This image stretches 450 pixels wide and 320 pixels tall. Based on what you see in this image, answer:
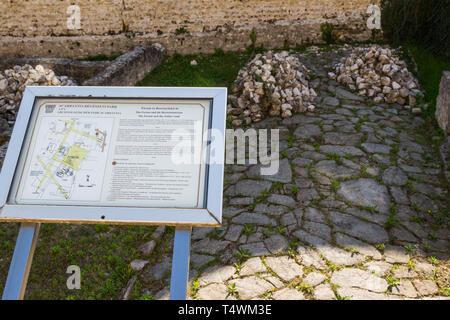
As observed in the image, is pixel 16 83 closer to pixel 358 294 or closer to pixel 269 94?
pixel 269 94

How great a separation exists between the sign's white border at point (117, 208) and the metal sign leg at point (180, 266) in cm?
9

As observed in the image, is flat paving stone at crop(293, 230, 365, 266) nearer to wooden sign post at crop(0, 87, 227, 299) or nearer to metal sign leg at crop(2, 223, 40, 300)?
wooden sign post at crop(0, 87, 227, 299)

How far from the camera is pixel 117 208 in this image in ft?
5.91

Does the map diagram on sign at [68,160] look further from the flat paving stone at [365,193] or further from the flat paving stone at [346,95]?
the flat paving stone at [346,95]

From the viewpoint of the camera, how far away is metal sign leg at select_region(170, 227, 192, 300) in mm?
1712

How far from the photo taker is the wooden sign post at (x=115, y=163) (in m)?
1.79

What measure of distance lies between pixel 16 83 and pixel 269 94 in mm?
4694

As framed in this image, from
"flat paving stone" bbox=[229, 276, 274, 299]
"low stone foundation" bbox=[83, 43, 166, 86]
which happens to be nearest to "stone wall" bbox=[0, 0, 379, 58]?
"low stone foundation" bbox=[83, 43, 166, 86]

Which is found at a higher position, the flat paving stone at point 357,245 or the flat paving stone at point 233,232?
the flat paving stone at point 233,232

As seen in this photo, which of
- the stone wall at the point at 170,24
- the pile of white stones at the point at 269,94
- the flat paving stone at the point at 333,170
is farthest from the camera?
the stone wall at the point at 170,24

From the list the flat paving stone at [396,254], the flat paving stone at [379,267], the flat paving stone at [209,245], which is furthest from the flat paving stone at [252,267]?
the flat paving stone at [396,254]

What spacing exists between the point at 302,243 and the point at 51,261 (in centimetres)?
229

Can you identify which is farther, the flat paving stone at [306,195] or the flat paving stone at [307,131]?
the flat paving stone at [307,131]

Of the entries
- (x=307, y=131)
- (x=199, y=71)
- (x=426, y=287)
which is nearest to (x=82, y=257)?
(x=426, y=287)
